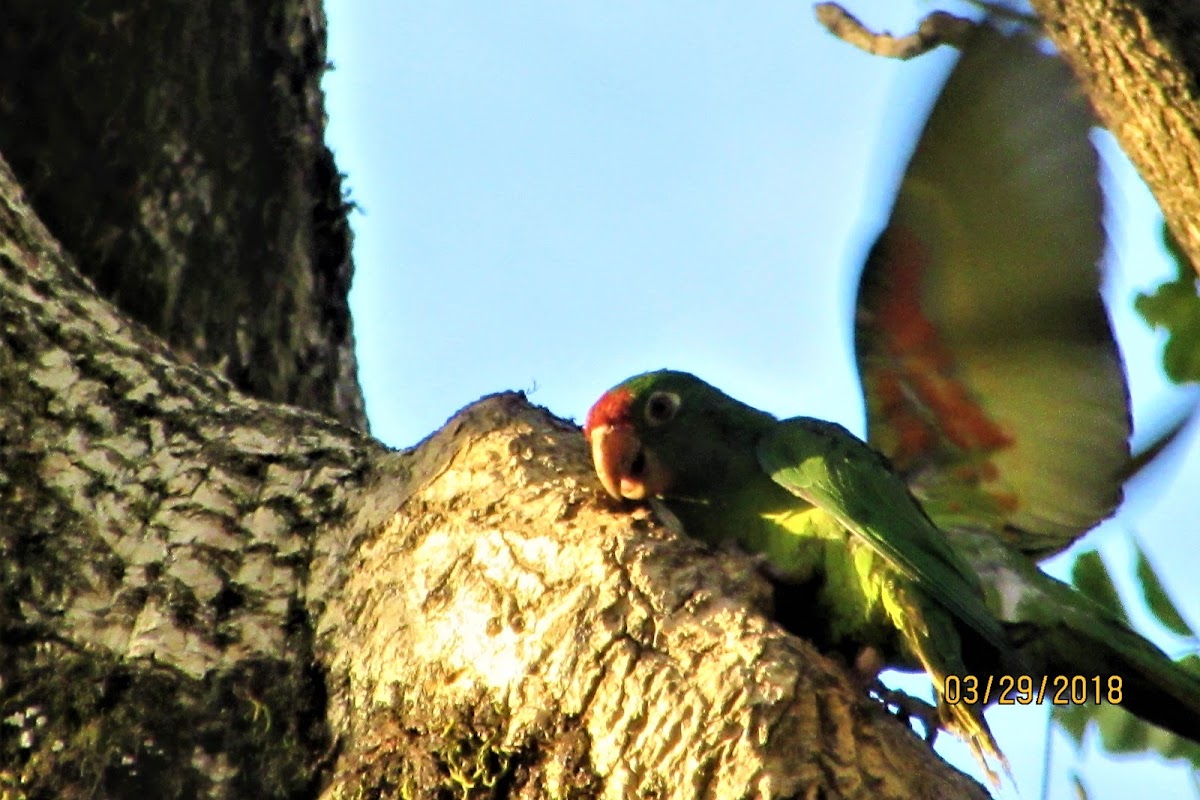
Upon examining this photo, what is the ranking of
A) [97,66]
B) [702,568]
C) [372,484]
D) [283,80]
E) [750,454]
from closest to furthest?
[702,568] < [372,484] < [750,454] < [97,66] < [283,80]

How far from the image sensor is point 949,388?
381 cm

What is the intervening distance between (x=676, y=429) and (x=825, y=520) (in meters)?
0.57

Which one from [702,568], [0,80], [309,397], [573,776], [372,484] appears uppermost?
[0,80]

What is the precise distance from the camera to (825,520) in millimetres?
3172

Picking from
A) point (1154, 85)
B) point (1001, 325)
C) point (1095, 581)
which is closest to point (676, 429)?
point (1001, 325)

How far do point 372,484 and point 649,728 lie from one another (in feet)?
3.29

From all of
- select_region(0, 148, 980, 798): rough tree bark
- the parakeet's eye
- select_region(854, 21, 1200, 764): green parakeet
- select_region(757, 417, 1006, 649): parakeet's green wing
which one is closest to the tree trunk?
select_region(0, 148, 980, 798): rough tree bark

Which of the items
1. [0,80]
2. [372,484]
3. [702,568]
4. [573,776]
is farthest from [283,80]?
[573,776]

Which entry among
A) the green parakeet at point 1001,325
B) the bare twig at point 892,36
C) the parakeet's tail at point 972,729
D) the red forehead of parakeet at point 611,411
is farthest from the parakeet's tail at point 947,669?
the bare twig at point 892,36

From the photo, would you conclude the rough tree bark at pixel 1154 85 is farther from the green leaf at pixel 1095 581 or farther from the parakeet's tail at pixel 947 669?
the parakeet's tail at pixel 947 669

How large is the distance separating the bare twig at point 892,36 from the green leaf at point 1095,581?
54.2 inches

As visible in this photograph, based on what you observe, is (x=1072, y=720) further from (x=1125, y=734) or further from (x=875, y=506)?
(x=875, y=506)

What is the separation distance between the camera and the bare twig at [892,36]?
3.75 m

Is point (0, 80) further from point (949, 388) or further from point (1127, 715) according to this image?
point (1127, 715)
